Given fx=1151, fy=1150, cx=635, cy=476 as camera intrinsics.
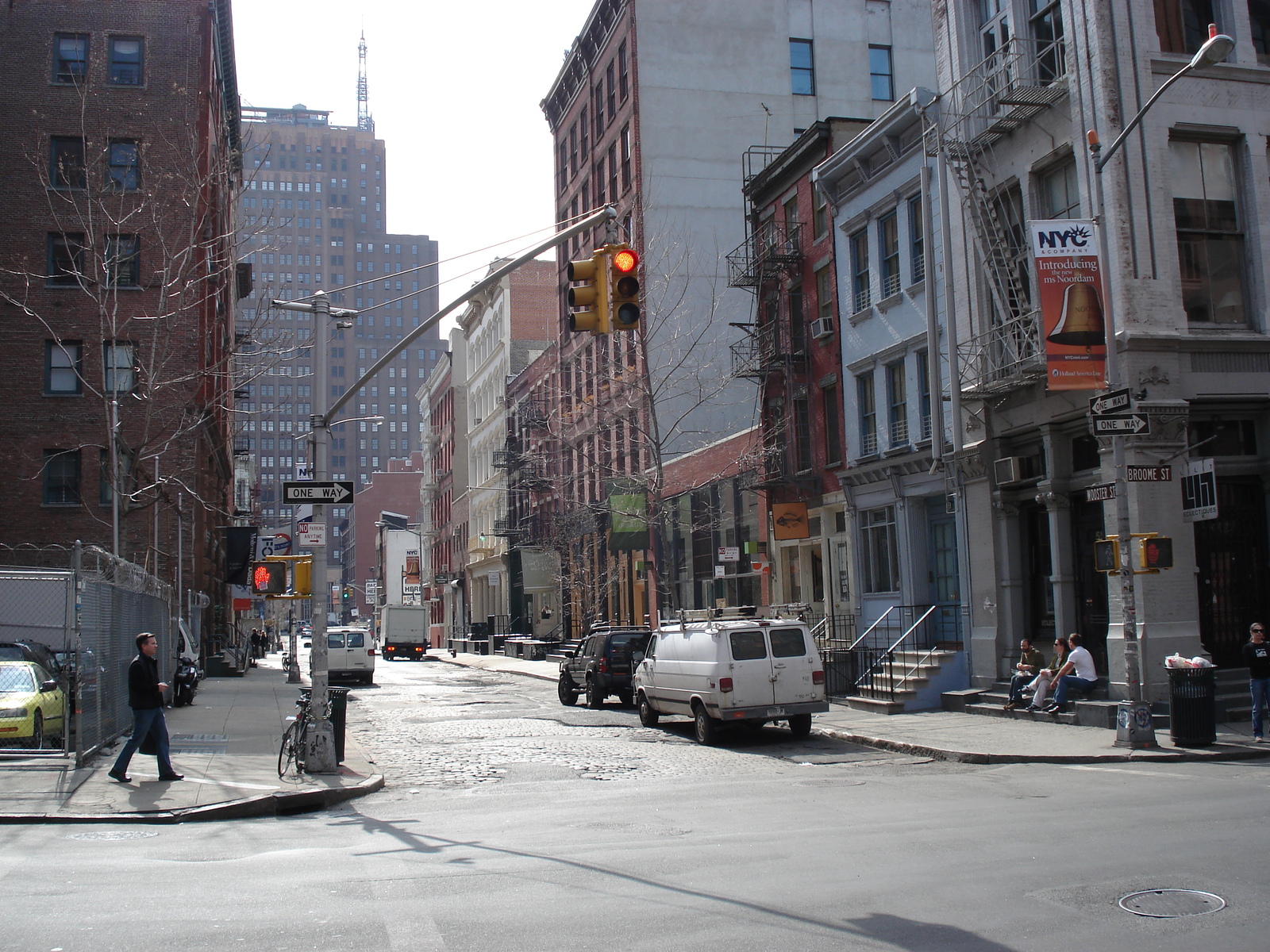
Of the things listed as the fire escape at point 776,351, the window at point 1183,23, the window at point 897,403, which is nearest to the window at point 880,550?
the window at point 897,403

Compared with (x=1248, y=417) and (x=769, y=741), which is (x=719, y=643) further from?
(x=1248, y=417)

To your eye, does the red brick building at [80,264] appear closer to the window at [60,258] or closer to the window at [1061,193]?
the window at [60,258]

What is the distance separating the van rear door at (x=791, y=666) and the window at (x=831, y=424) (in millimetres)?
11008

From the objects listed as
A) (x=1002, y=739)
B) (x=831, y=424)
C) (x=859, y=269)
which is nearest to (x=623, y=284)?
(x=1002, y=739)

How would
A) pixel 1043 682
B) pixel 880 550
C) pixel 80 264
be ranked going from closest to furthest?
pixel 1043 682, pixel 880 550, pixel 80 264

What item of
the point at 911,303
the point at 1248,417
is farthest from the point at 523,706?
the point at 1248,417

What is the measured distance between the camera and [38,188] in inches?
1598

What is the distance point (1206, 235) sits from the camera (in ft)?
63.4

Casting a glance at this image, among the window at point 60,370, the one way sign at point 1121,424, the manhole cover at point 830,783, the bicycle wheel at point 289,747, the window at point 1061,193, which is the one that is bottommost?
the manhole cover at point 830,783

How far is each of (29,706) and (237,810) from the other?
553 centimetres

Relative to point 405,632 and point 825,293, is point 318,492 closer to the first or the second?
point 825,293

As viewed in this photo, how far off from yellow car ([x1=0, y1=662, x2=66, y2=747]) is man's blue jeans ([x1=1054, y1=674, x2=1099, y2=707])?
593 inches

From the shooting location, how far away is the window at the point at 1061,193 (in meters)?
20.3

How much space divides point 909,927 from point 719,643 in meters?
11.8
